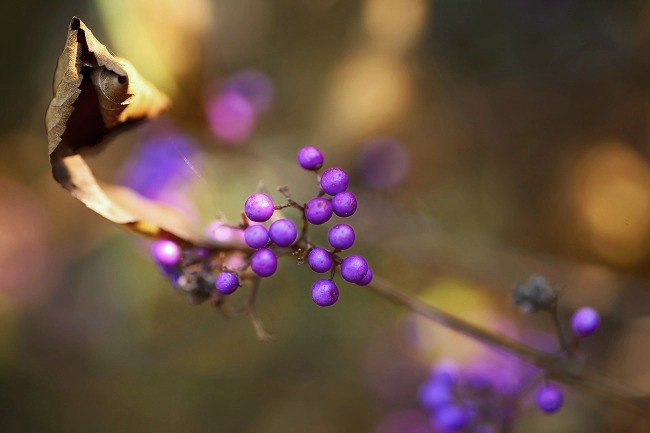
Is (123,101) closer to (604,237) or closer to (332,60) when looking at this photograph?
(332,60)

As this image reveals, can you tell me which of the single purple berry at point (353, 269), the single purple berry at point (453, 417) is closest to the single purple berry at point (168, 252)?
the single purple berry at point (353, 269)

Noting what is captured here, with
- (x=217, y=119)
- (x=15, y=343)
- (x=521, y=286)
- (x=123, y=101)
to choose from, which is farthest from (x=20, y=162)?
(x=521, y=286)

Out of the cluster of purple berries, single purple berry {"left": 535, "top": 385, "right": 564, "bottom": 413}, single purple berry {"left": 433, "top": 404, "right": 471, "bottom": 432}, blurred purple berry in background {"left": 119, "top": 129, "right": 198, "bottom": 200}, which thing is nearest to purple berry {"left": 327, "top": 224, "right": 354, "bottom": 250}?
the cluster of purple berries

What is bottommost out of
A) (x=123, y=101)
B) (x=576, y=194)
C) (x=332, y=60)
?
(x=576, y=194)

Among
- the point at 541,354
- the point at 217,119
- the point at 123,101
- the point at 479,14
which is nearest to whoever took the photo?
the point at 123,101

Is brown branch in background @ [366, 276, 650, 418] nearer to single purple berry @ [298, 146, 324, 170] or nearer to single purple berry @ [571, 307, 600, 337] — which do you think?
single purple berry @ [571, 307, 600, 337]
